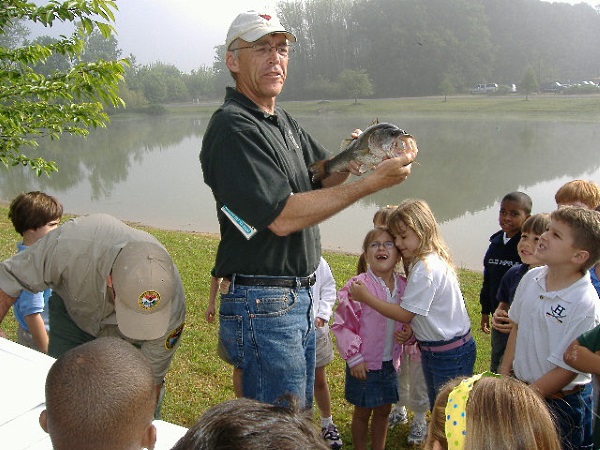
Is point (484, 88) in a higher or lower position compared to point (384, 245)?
higher

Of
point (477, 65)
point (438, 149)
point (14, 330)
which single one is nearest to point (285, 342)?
point (14, 330)

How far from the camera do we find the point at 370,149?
249 cm

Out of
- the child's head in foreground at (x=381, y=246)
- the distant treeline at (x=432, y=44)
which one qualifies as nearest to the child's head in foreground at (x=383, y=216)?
the child's head in foreground at (x=381, y=246)

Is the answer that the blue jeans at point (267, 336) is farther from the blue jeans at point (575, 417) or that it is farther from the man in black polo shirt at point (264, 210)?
the blue jeans at point (575, 417)

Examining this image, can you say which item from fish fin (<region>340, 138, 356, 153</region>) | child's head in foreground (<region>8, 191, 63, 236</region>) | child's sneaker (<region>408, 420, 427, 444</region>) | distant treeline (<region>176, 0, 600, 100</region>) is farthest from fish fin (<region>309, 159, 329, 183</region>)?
distant treeline (<region>176, 0, 600, 100</region>)

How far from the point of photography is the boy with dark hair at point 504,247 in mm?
3963

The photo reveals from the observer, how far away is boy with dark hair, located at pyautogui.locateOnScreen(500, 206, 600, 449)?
270 centimetres

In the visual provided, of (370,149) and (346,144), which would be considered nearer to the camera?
(370,149)

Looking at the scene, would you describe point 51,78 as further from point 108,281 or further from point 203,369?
point 108,281

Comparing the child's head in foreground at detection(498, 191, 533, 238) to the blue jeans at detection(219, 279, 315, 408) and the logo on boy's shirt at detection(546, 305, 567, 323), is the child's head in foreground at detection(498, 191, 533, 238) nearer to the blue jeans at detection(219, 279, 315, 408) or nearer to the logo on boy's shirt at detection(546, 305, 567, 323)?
the logo on boy's shirt at detection(546, 305, 567, 323)

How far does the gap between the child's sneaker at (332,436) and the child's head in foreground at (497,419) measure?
1881 mm

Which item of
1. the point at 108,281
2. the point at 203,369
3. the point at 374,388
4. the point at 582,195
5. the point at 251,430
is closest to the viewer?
the point at 251,430

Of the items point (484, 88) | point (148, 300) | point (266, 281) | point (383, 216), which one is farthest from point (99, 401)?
point (484, 88)

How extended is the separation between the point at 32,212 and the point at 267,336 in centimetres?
177
